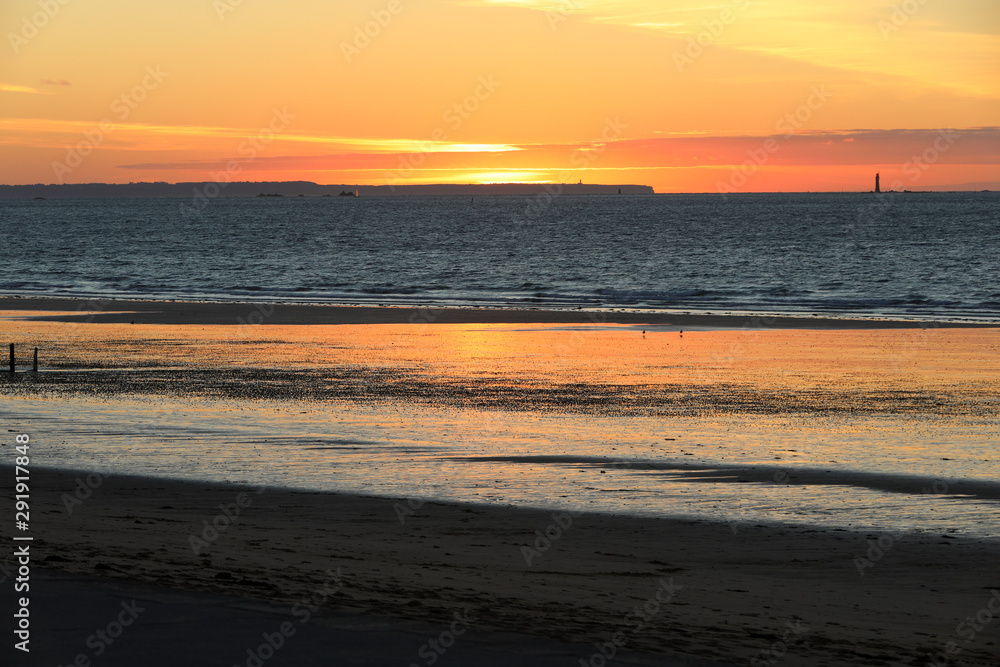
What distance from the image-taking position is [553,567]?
938 cm

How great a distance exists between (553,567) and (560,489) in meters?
3.14

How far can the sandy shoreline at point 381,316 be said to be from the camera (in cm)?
3550

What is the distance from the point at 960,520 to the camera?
11.1 meters

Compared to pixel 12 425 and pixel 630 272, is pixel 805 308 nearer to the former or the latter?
pixel 630 272

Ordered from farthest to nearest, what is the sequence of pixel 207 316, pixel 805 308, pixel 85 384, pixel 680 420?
1. pixel 805 308
2. pixel 207 316
3. pixel 85 384
4. pixel 680 420

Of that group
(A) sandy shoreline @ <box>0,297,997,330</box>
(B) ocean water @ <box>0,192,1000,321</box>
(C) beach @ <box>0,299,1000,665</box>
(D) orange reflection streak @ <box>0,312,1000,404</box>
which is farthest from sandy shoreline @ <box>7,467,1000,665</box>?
→ (B) ocean water @ <box>0,192,1000,321</box>

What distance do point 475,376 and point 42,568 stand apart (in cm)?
1467

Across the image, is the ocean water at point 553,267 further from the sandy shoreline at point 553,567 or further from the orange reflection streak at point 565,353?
the sandy shoreline at point 553,567

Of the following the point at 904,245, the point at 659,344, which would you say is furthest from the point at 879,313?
the point at 904,245

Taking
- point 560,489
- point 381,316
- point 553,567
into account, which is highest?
point 553,567

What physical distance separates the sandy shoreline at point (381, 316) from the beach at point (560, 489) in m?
8.85

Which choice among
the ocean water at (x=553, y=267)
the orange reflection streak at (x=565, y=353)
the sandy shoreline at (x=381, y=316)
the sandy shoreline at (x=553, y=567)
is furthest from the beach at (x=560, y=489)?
the ocean water at (x=553, y=267)

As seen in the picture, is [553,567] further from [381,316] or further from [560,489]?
[381,316]

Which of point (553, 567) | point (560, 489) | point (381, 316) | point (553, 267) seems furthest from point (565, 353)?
point (553, 267)
